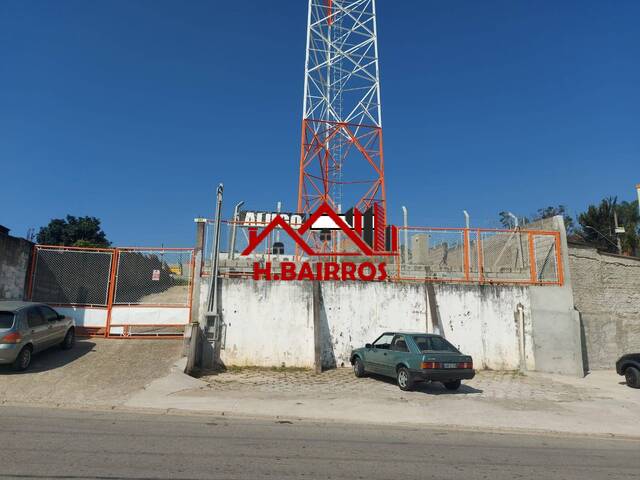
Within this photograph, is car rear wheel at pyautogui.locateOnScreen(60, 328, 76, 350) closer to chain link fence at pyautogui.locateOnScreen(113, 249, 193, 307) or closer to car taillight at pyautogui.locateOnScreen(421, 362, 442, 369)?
chain link fence at pyautogui.locateOnScreen(113, 249, 193, 307)

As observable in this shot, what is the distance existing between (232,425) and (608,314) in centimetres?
1592

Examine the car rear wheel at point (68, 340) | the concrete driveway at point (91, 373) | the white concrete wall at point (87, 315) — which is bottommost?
the concrete driveway at point (91, 373)

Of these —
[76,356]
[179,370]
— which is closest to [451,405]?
[179,370]

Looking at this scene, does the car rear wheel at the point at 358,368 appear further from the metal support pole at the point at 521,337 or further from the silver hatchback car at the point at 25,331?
the silver hatchback car at the point at 25,331

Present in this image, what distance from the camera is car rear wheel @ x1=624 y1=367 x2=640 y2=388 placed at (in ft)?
45.0

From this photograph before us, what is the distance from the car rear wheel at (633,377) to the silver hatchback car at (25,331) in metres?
16.8

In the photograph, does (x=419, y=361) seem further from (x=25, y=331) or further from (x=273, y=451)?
(x=25, y=331)

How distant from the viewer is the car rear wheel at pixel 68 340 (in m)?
13.3

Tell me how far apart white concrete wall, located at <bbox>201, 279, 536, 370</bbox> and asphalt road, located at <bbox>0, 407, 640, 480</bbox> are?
6.44 m

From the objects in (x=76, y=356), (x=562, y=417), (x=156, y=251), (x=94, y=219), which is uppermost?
(x=94, y=219)

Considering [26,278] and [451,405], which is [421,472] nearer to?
[451,405]

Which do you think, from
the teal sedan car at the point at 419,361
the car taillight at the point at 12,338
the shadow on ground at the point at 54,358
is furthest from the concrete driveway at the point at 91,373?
the teal sedan car at the point at 419,361

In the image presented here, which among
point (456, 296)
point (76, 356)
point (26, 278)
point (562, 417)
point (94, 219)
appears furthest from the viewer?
point (94, 219)

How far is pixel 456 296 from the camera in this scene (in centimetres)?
1612
